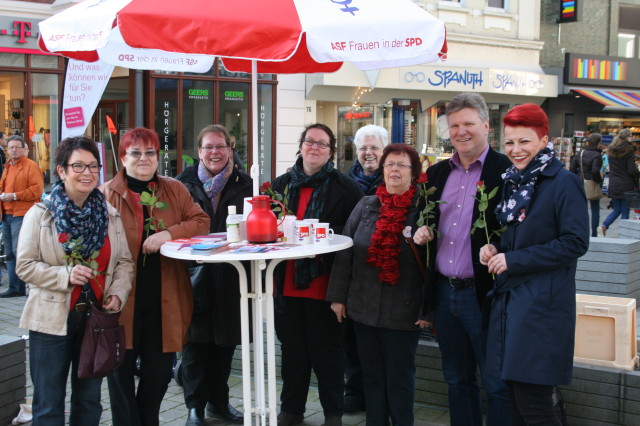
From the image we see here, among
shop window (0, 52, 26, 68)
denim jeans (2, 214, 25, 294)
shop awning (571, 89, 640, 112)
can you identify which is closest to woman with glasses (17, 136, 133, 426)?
denim jeans (2, 214, 25, 294)

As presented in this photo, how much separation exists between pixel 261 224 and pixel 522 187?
4.49 feet

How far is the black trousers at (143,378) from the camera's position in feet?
13.0

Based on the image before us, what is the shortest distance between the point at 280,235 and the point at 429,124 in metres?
14.2

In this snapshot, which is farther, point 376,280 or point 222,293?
point 222,293

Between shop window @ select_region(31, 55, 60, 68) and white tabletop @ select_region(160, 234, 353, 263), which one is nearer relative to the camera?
white tabletop @ select_region(160, 234, 353, 263)

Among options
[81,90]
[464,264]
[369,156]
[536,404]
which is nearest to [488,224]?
[464,264]

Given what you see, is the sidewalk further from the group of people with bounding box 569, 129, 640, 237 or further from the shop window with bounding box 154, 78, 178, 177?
the shop window with bounding box 154, 78, 178, 177

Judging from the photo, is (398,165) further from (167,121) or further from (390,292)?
(167,121)

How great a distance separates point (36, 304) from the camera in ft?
11.5

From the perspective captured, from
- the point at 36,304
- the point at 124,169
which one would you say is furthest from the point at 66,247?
the point at 124,169

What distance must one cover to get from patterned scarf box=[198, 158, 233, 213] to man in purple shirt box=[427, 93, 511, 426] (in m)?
1.39

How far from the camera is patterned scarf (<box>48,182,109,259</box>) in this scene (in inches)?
137

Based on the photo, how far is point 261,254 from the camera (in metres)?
Result: 3.34

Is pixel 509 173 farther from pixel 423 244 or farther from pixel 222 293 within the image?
pixel 222 293
